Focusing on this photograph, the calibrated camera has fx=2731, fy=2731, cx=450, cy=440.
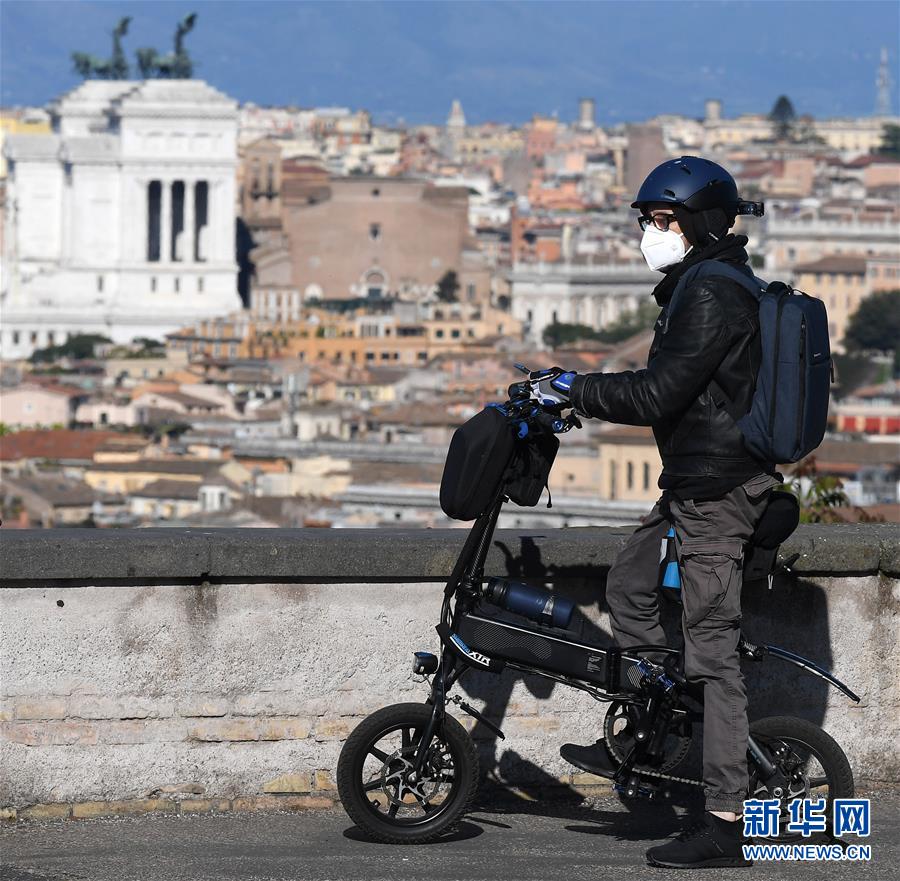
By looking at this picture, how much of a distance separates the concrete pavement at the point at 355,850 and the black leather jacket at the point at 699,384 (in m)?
0.63

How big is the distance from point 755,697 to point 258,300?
8412 cm

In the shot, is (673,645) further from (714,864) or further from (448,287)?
(448,287)

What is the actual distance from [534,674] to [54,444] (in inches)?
1812

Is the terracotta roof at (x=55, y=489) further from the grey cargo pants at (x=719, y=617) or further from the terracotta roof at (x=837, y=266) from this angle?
the terracotta roof at (x=837, y=266)

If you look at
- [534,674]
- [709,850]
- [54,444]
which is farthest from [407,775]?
[54,444]

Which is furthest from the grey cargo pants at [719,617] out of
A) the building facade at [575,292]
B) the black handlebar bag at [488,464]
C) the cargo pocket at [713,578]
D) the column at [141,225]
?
the building facade at [575,292]

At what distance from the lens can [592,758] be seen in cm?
433

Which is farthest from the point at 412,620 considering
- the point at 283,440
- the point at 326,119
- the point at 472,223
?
the point at 326,119

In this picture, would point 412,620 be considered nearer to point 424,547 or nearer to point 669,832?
point 424,547

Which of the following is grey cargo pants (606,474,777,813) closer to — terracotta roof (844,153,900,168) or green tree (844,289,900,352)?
green tree (844,289,900,352)

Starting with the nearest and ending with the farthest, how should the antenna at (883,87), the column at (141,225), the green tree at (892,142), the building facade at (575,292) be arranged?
the column at (141,225) → the building facade at (575,292) → the green tree at (892,142) → the antenna at (883,87)

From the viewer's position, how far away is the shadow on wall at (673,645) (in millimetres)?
4582

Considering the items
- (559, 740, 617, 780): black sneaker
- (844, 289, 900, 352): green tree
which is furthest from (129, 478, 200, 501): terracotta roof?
(559, 740, 617, 780): black sneaker

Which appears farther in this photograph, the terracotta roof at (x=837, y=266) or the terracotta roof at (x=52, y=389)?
the terracotta roof at (x=837, y=266)
